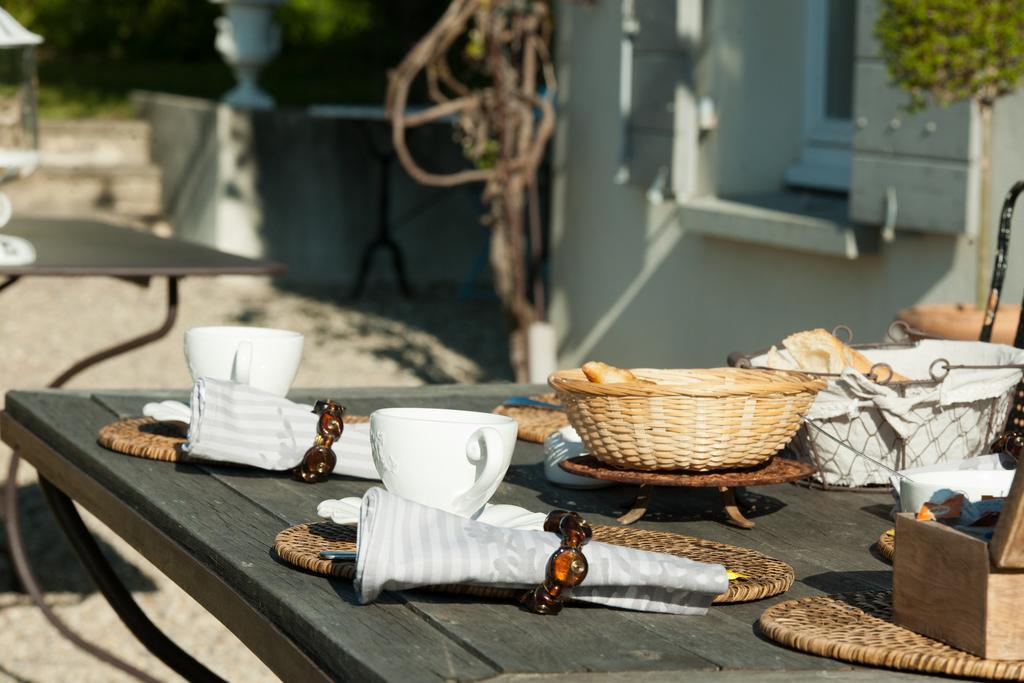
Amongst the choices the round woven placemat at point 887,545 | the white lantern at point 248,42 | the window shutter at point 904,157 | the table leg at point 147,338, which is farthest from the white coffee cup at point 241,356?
the white lantern at point 248,42

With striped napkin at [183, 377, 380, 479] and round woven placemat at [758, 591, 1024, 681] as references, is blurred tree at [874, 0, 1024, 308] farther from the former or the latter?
round woven placemat at [758, 591, 1024, 681]

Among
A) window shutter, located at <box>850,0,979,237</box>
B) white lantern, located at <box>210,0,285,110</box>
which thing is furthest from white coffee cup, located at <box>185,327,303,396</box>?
white lantern, located at <box>210,0,285,110</box>

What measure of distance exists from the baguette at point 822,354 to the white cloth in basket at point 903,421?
101 mm

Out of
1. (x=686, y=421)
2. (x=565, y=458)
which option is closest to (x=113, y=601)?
(x=565, y=458)

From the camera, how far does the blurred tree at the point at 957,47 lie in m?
3.28

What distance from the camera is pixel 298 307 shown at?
7891mm

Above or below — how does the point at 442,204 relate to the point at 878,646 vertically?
below

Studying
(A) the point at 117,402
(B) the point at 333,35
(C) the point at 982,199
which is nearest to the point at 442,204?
(C) the point at 982,199

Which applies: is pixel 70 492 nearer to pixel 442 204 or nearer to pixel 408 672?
pixel 408 672

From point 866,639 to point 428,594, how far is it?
1.07 ft

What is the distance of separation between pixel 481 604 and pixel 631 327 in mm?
4500

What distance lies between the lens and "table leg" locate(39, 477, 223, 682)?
2.70 m

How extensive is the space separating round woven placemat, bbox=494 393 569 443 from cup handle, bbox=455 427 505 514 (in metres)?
0.54

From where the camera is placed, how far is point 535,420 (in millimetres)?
1960
